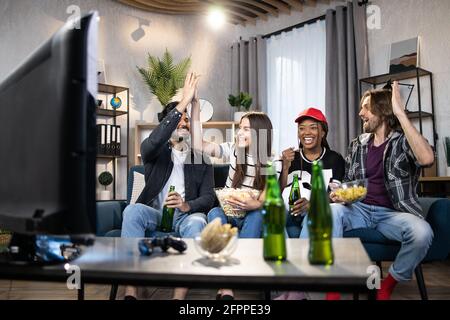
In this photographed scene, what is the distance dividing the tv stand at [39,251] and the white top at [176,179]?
1236mm

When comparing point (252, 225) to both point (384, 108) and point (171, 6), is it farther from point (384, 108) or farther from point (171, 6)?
point (171, 6)

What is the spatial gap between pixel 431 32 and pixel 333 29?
98 cm

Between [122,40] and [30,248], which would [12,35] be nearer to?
[122,40]

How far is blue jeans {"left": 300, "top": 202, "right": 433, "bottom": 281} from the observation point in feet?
6.01

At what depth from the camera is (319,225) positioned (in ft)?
3.18

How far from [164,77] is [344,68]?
1.96 m

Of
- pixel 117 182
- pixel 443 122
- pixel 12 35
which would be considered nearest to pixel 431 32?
pixel 443 122

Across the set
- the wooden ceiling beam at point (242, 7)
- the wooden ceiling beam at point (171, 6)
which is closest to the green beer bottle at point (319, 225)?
the wooden ceiling beam at point (242, 7)

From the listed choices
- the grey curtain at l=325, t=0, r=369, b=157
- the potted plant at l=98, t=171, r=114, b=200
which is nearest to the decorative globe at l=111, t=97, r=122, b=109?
the potted plant at l=98, t=171, r=114, b=200

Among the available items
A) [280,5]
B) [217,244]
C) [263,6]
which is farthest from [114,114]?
[217,244]

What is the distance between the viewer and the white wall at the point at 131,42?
4.26 meters

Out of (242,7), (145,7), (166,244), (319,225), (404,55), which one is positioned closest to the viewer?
(319,225)

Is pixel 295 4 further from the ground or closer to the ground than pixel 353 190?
further from the ground

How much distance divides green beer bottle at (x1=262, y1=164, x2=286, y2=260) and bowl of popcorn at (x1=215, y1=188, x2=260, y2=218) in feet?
2.70
